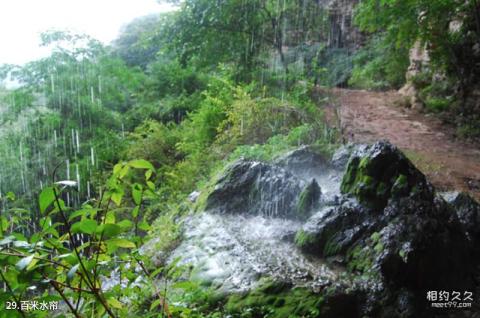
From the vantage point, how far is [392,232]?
12.0ft

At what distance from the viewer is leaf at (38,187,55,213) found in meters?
1.01

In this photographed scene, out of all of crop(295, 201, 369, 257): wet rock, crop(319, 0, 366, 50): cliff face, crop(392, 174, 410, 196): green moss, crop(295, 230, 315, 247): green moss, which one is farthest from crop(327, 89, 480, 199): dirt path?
crop(319, 0, 366, 50): cliff face

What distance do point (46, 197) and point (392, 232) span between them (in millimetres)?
3306

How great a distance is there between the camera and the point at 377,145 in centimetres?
425

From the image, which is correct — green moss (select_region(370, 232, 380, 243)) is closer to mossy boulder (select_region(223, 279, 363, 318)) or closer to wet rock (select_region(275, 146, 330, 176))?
mossy boulder (select_region(223, 279, 363, 318))

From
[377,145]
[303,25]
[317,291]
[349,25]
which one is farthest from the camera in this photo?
[349,25]

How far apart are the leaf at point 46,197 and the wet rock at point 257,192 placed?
3.77 metres

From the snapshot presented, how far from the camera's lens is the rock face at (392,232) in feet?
11.3

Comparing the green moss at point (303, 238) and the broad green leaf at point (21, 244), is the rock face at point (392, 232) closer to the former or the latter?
the green moss at point (303, 238)

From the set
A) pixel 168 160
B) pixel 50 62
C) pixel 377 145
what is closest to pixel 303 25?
pixel 168 160

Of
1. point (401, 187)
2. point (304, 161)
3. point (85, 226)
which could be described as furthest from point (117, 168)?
point (304, 161)

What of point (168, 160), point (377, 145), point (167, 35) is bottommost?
point (168, 160)

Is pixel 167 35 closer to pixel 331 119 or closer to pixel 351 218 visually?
pixel 331 119

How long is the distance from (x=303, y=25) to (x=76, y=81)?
6788 mm
